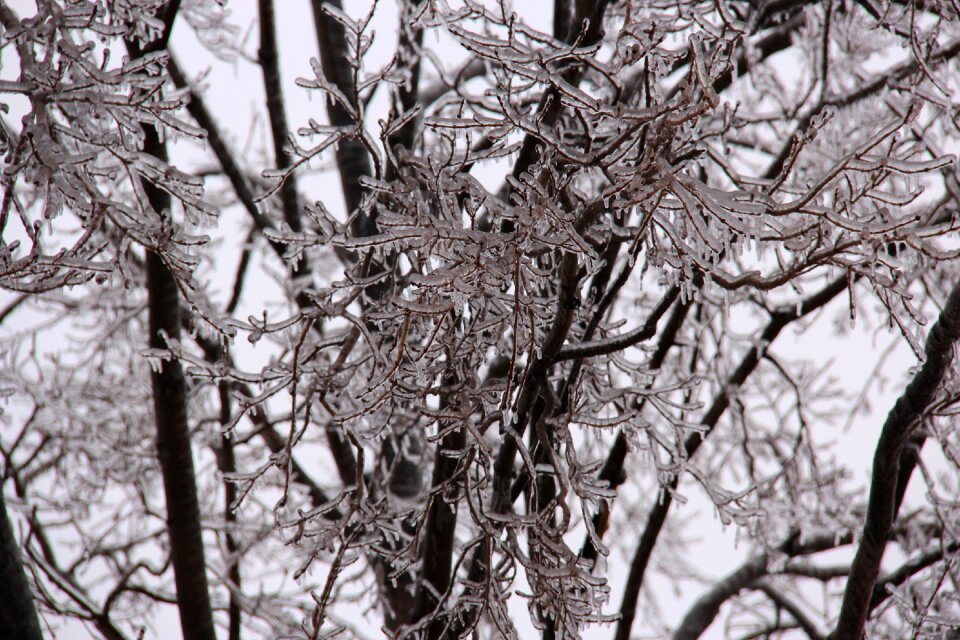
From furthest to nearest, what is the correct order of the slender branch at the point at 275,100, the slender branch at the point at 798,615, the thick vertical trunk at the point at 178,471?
the slender branch at the point at 275,100, the slender branch at the point at 798,615, the thick vertical trunk at the point at 178,471

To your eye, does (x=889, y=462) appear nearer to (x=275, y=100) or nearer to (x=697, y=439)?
(x=697, y=439)

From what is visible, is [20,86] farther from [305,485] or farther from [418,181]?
[305,485]

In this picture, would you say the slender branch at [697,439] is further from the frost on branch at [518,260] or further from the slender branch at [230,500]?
the slender branch at [230,500]

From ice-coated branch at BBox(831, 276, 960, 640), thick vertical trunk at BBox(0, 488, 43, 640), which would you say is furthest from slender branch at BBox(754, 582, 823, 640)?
thick vertical trunk at BBox(0, 488, 43, 640)

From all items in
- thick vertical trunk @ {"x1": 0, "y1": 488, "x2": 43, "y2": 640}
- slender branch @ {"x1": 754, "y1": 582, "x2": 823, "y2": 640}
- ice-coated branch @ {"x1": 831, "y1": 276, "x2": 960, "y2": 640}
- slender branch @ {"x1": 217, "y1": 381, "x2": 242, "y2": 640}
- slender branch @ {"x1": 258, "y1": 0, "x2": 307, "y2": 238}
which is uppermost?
slender branch @ {"x1": 258, "y1": 0, "x2": 307, "y2": 238}

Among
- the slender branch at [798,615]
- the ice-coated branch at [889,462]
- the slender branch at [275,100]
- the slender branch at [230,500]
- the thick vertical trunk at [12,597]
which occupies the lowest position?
the thick vertical trunk at [12,597]

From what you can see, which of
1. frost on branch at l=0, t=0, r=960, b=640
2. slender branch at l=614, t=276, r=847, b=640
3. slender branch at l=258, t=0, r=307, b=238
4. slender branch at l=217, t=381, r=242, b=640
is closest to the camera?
frost on branch at l=0, t=0, r=960, b=640

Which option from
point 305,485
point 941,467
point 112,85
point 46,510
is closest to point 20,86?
point 112,85

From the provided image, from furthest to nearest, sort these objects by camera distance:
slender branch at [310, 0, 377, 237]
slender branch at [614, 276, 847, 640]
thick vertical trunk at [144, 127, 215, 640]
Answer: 1. slender branch at [310, 0, 377, 237]
2. slender branch at [614, 276, 847, 640]
3. thick vertical trunk at [144, 127, 215, 640]

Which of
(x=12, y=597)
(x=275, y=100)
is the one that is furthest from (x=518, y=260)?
(x=275, y=100)

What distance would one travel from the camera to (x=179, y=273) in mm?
2080

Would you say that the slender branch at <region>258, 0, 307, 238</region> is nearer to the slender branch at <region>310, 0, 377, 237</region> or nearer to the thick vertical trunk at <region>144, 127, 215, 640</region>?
the slender branch at <region>310, 0, 377, 237</region>

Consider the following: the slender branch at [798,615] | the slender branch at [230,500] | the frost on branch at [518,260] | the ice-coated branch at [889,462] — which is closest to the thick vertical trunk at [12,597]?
the frost on branch at [518,260]

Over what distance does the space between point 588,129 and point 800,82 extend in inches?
158
